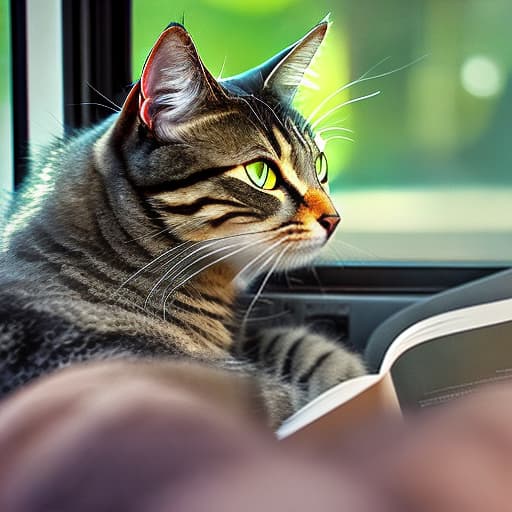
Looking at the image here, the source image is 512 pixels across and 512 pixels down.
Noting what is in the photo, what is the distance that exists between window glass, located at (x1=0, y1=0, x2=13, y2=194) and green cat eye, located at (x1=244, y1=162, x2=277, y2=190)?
0.46 metres

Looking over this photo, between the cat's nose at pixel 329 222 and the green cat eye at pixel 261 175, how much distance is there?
7 centimetres

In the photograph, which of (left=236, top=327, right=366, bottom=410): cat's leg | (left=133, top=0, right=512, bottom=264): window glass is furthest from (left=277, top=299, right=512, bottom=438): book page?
(left=133, top=0, right=512, bottom=264): window glass

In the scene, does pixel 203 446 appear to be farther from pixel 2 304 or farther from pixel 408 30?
pixel 408 30

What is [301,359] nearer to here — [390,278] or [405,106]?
[390,278]

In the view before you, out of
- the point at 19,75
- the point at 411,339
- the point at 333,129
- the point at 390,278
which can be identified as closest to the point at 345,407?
the point at 411,339

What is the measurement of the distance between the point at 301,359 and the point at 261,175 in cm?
26

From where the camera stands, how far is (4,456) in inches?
12.8

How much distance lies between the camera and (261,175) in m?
0.80

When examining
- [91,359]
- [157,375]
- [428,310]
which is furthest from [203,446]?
[428,310]

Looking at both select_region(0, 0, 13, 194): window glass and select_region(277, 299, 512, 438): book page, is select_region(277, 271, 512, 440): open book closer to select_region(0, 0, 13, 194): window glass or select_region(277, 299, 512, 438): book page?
select_region(277, 299, 512, 438): book page

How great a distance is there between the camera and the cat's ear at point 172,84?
28.1 inches

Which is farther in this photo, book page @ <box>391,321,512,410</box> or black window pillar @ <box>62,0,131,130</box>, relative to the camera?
black window pillar @ <box>62,0,131,130</box>

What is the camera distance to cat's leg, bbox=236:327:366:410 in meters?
0.85

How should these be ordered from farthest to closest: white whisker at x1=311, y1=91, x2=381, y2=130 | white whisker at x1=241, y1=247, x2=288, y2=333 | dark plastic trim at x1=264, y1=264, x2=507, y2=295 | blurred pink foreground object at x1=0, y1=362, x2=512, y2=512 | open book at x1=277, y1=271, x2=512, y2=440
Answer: dark plastic trim at x1=264, y1=264, x2=507, y2=295
white whisker at x1=311, y1=91, x2=381, y2=130
white whisker at x1=241, y1=247, x2=288, y2=333
open book at x1=277, y1=271, x2=512, y2=440
blurred pink foreground object at x1=0, y1=362, x2=512, y2=512
